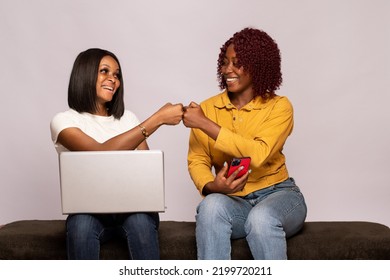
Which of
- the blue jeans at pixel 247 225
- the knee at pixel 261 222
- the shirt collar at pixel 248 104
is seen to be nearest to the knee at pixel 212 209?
the blue jeans at pixel 247 225

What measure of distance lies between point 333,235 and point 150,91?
66.4 inches

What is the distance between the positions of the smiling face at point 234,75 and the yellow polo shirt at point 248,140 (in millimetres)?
68

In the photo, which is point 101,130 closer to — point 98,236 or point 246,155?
point 98,236

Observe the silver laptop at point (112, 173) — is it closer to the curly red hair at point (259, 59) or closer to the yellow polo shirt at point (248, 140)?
the yellow polo shirt at point (248, 140)

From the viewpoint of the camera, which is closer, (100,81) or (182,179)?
(100,81)

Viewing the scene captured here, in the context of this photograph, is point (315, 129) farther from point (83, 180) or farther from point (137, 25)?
point (83, 180)

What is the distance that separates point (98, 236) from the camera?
2.62 m

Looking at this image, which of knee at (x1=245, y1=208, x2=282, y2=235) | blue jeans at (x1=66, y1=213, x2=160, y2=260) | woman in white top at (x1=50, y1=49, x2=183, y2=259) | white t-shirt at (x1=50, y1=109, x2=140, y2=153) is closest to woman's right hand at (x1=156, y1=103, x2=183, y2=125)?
woman in white top at (x1=50, y1=49, x2=183, y2=259)

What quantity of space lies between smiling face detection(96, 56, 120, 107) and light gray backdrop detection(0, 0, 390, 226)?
1.09 metres

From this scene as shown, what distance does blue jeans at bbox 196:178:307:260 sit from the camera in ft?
8.16

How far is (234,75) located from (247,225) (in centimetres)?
69

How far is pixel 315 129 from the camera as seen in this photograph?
4.07 metres

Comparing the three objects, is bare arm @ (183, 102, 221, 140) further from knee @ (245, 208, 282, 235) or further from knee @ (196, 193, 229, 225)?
knee @ (245, 208, 282, 235)
